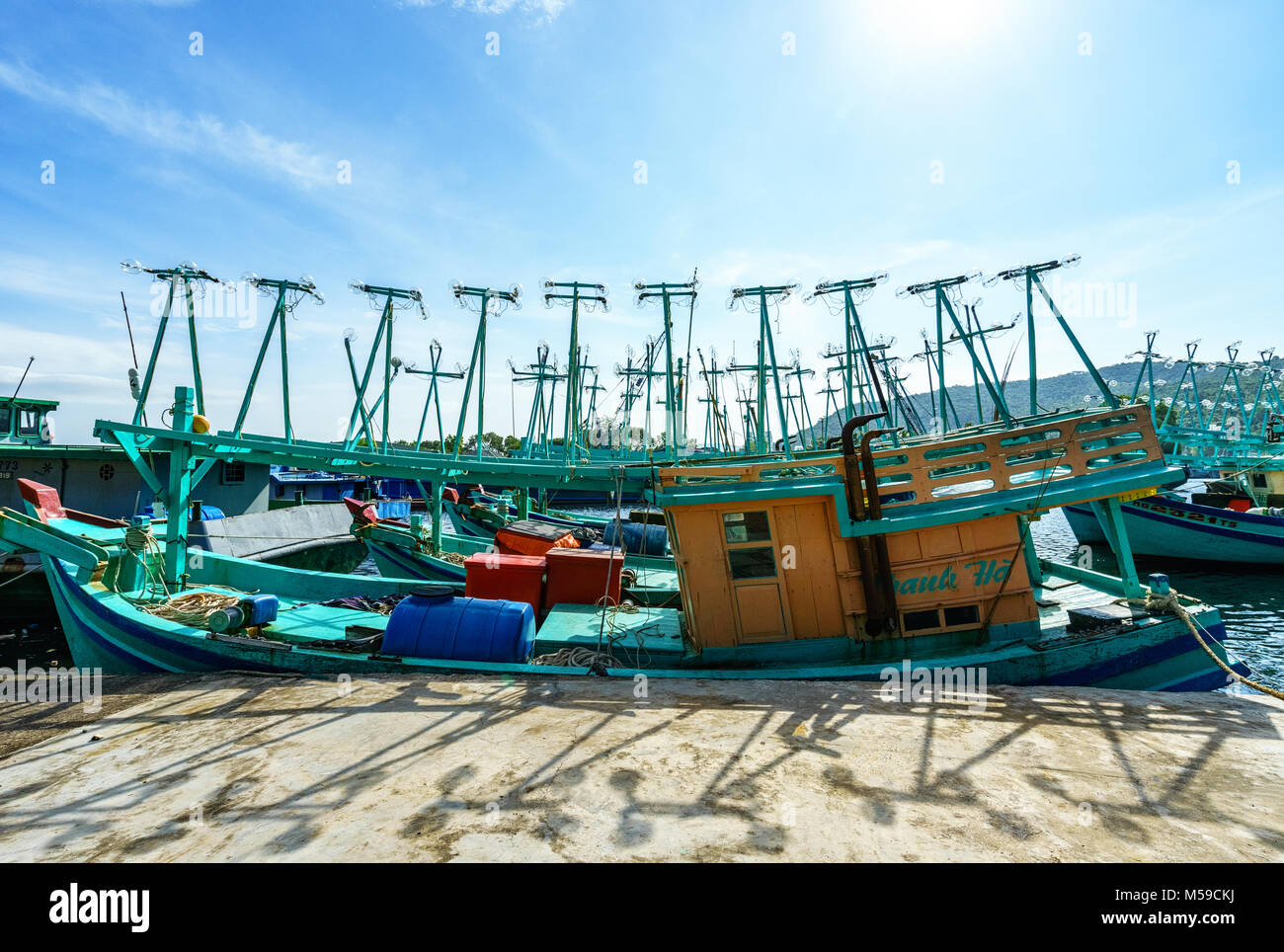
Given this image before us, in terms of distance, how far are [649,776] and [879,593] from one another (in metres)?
4.35

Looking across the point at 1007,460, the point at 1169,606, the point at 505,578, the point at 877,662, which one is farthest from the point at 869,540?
the point at 505,578

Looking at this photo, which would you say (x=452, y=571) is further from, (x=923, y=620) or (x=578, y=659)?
(x=923, y=620)

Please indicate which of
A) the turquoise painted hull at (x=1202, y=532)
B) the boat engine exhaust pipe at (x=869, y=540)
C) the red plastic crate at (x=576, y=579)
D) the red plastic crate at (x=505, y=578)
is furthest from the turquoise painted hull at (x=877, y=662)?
the turquoise painted hull at (x=1202, y=532)

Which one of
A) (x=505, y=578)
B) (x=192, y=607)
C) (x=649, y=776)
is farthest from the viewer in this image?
(x=505, y=578)

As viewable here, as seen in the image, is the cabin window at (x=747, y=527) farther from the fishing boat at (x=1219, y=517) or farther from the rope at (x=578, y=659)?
the fishing boat at (x=1219, y=517)

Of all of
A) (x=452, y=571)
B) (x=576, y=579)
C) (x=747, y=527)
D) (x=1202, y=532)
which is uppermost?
(x=747, y=527)

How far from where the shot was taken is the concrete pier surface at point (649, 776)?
377 centimetres

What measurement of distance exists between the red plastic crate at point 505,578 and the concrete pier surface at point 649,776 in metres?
2.92

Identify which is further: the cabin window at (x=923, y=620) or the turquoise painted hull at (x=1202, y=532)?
the turquoise painted hull at (x=1202, y=532)

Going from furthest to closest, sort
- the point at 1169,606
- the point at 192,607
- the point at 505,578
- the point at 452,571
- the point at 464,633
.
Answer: the point at 452,571 → the point at 505,578 → the point at 192,607 → the point at 464,633 → the point at 1169,606

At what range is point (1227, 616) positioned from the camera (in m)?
17.5

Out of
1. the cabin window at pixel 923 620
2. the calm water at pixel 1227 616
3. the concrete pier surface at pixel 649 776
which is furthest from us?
the calm water at pixel 1227 616

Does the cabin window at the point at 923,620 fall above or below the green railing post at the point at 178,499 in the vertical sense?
below
